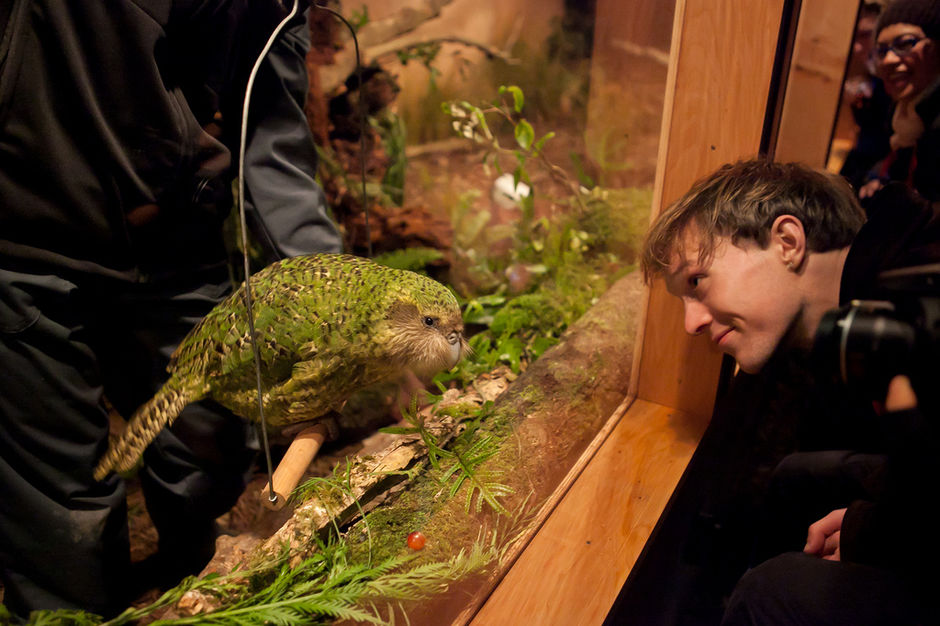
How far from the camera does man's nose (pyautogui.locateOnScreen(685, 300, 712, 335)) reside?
4.58 feet

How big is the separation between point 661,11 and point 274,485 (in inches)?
68.0

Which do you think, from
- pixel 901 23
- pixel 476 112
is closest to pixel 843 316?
pixel 901 23

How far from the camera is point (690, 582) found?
1.83 m

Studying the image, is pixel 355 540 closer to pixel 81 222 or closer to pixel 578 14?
pixel 81 222

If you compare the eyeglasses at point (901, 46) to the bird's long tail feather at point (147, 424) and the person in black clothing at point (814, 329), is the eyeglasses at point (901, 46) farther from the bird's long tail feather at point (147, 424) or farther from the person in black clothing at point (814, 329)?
the bird's long tail feather at point (147, 424)

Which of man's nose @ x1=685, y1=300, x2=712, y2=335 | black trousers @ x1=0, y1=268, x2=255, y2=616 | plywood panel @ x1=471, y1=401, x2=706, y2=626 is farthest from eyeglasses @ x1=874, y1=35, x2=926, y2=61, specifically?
black trousers @ x1=0, y1=268, x2=255, y2=616

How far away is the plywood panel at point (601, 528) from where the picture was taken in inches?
49.9

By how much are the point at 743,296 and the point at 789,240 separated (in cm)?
17

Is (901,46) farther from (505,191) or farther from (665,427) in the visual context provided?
(505,191)

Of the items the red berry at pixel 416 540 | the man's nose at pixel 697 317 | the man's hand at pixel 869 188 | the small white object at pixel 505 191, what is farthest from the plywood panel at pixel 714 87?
the small white object at pixel 505 191

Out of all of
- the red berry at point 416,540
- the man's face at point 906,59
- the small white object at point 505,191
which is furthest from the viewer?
the small white object at point 505,191

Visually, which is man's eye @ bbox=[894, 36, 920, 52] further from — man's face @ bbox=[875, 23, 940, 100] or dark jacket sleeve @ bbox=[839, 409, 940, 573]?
dark jacket sleeve @ bbox=[839, 409, 940, 573]

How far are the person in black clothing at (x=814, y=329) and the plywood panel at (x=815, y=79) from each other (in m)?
0.38

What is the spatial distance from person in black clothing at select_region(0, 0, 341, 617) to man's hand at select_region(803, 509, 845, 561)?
1.36 meters
